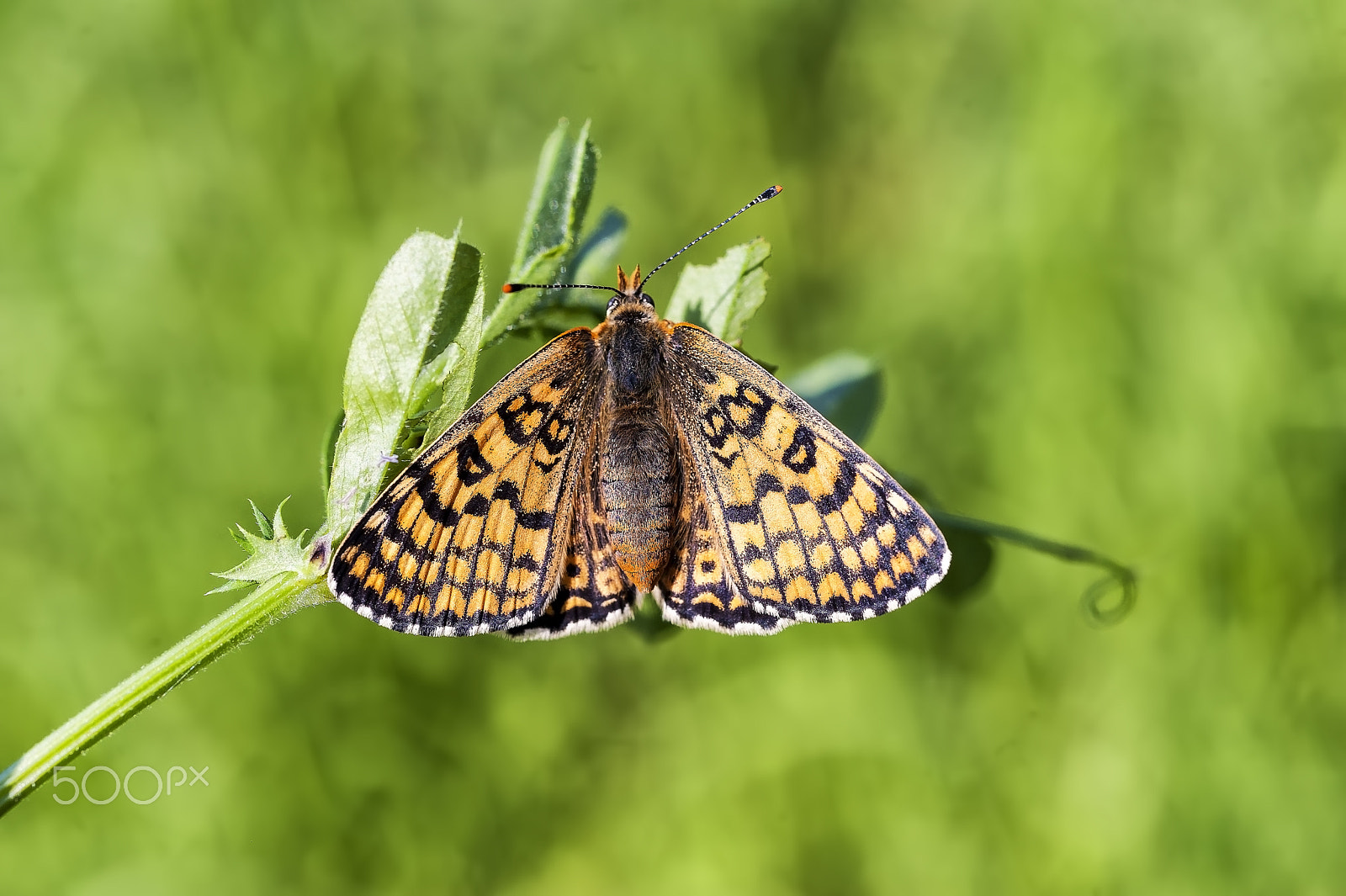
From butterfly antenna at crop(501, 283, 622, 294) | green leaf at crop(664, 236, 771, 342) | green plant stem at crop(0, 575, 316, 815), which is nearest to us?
green plant stem at crop(0, 575, 316, 815)

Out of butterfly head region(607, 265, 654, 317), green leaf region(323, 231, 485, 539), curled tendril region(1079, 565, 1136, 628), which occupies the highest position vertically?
butterfly head region(607, 265, 654, 317)

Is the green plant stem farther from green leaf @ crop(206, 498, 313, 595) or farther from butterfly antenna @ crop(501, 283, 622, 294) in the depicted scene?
butterfly antenna @ crop(501, 283, 622, 294)

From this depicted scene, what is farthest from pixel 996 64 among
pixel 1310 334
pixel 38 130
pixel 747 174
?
pixel 38 130

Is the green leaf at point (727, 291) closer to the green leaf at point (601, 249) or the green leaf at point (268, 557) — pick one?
the green leaf at point (601, 249)

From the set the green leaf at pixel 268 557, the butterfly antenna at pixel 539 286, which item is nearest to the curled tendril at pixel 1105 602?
the butterfly antenna at pixel 539 286

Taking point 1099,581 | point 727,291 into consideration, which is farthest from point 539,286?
point 1099,581

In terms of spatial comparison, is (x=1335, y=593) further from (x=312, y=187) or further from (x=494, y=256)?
(x=312, y=187)

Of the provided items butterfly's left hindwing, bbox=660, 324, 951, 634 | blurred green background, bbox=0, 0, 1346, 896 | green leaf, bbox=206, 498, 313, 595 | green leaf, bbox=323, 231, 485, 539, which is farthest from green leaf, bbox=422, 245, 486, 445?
blurred green background, bbox=0, 0, 1346, 896
